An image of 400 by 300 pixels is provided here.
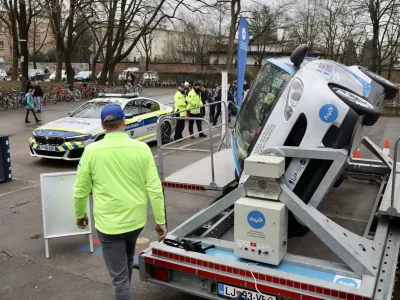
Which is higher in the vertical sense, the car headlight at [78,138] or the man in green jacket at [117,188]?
the man in green jacket at [117,188]

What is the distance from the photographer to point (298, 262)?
328cm

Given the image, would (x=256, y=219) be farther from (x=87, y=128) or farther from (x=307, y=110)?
(x=87, y=128)

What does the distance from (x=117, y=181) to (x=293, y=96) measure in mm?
1707

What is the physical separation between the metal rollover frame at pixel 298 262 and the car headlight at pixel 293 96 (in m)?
0.41

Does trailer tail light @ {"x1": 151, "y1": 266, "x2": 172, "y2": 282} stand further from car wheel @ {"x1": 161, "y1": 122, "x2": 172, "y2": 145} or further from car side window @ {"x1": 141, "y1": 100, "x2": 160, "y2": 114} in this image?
car wheel @ {"x1": 161, "y1": 122, "x2": 172, "y2": 145}

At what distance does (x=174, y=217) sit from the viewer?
6.50 metres

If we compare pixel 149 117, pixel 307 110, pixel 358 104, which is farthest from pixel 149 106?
pixel 358 104

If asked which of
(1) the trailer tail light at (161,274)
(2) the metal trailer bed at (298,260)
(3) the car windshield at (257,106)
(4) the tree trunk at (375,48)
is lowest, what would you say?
(1) the trailer tail light at (161,274)

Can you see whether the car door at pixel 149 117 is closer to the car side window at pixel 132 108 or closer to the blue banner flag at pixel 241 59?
the car side window at pixel 132 108

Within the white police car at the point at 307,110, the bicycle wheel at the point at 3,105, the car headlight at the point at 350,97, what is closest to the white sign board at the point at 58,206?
the white police car at the point at 307,110

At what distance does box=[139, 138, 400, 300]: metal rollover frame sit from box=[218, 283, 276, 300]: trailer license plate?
0.03 metres

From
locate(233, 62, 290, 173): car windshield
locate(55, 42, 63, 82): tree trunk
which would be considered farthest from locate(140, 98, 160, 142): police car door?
locate(55, 42, 63, 82): tree trunk

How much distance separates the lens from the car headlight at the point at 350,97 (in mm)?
3498

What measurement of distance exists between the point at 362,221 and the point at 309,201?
1338 mm
